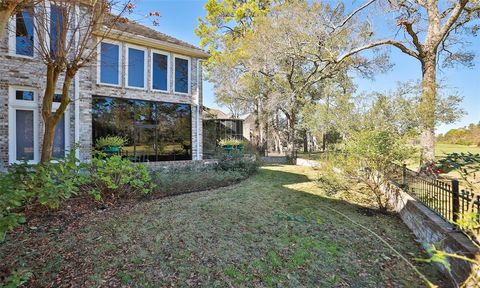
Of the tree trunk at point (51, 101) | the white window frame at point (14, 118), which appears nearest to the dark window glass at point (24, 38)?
the white window frame at point (14, 118)

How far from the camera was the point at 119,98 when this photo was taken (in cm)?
998

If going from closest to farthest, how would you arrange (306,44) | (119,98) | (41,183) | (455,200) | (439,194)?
(455,200)
(41,183)
(439,194)
(119,98)
(306,44)

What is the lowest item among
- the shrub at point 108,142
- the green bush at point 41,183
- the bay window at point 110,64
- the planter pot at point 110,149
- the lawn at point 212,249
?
the lawn at point 212,249

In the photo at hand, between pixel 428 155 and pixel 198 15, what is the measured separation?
1851cm

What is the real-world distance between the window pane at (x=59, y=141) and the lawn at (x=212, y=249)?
4.64m

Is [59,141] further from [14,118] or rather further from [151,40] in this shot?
[151,40]

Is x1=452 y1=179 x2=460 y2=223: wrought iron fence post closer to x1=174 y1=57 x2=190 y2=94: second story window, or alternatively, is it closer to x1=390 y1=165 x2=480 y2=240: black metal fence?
x1=390 y1=165 x2=480 y2=240: black metal fence

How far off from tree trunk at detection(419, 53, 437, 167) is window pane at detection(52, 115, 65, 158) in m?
11.4

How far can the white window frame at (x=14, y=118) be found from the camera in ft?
25.3

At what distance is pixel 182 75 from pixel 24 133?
616cm

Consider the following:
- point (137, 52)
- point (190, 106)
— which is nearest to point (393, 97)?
point (190, 106)

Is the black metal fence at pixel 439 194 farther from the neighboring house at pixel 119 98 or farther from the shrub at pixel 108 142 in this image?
the shrub at pixel 108 142

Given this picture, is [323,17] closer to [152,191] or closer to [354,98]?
[354,98]

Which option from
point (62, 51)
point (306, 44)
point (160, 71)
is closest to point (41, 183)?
point (62, 51)
